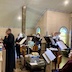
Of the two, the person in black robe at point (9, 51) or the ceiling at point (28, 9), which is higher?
the ceiling at point (28, 9)

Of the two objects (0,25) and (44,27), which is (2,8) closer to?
(0,25)

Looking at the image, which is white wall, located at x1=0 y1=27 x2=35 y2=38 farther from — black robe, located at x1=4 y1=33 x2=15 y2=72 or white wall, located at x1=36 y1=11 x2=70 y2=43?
black robe, located at x1=4 y1=33 x2=15 y2=72

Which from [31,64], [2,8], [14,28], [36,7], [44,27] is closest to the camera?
[31,64]

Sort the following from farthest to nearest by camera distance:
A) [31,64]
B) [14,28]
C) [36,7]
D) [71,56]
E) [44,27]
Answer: [14,28], [44,27], [36,7], [31,64], [71,56]

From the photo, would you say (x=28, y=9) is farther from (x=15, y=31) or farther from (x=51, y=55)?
(x=51, y=55)

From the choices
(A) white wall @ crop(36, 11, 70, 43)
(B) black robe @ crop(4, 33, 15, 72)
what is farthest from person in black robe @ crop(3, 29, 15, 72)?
(A) white wall @ crop(36, 11, 70, 43)

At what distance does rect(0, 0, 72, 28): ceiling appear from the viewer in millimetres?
9820

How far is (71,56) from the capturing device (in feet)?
9.22

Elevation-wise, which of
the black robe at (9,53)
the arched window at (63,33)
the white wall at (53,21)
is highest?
the white wall at (53,21)

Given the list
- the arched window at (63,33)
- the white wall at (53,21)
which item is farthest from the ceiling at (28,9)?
the arched window at (63,33)

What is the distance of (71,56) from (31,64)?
2525 millimetres

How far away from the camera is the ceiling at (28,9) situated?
982cm

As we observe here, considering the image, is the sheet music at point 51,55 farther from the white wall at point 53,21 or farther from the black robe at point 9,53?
the white wall at point 53,21

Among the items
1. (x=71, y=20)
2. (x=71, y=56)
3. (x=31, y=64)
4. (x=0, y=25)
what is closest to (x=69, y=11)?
(x=71, y=20)
